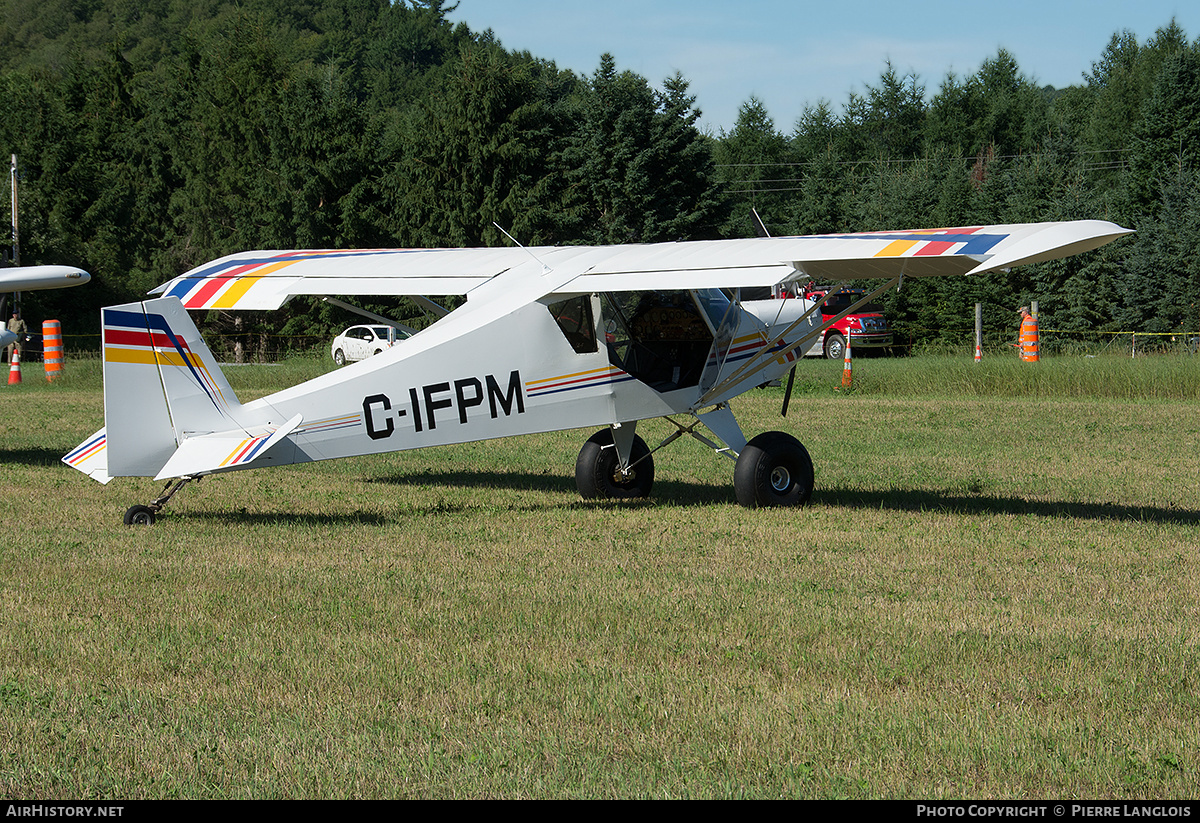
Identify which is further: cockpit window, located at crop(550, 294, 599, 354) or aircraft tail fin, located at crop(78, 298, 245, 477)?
cockpit window, located at crop(550, 294, 599, 354)

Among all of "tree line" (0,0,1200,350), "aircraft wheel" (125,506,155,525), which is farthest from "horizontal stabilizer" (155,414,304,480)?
"tree line" (0,0,1200,350)

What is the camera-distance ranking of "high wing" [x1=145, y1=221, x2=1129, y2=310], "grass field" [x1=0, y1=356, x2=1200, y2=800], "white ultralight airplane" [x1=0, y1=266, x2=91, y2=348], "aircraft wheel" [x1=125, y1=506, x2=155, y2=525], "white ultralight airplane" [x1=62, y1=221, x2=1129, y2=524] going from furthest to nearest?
"white ultralight airplane" [x1=0, y1=266, x2=91, y2=348] → "aircraft wheel" [x1=125, y1=506, x2=155, y2=525] → "high wing" [x1=145, y1=221, x2=1129, y2=310] → "white ultralight airplane" [x1=62, y1=221, x2=1129, y2=524] → "grass field" [x1=0, y1=356, x2=1200, y2=800]

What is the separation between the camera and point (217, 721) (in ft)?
15.0

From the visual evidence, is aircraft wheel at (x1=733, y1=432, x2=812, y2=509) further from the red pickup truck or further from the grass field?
the red pickup truck

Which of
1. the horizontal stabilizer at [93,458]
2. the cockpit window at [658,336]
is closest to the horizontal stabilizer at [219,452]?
the horizontal stabilizer at [93,458]

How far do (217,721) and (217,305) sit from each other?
6.71 meters

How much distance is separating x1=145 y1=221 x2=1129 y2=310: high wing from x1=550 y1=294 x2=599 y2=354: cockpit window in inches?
8.0

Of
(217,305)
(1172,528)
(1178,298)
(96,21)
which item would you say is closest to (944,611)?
(1172,528)

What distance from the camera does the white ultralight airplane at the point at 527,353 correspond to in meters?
8.39

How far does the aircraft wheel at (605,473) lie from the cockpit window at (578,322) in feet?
3.83

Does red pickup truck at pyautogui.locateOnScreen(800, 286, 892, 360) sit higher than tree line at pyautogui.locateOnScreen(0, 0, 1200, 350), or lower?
lower

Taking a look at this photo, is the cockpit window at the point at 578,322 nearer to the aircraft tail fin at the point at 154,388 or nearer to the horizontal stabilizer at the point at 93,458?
the aircraft tail fin at the point at 154,388

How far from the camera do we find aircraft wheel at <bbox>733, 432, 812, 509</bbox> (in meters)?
10.3
